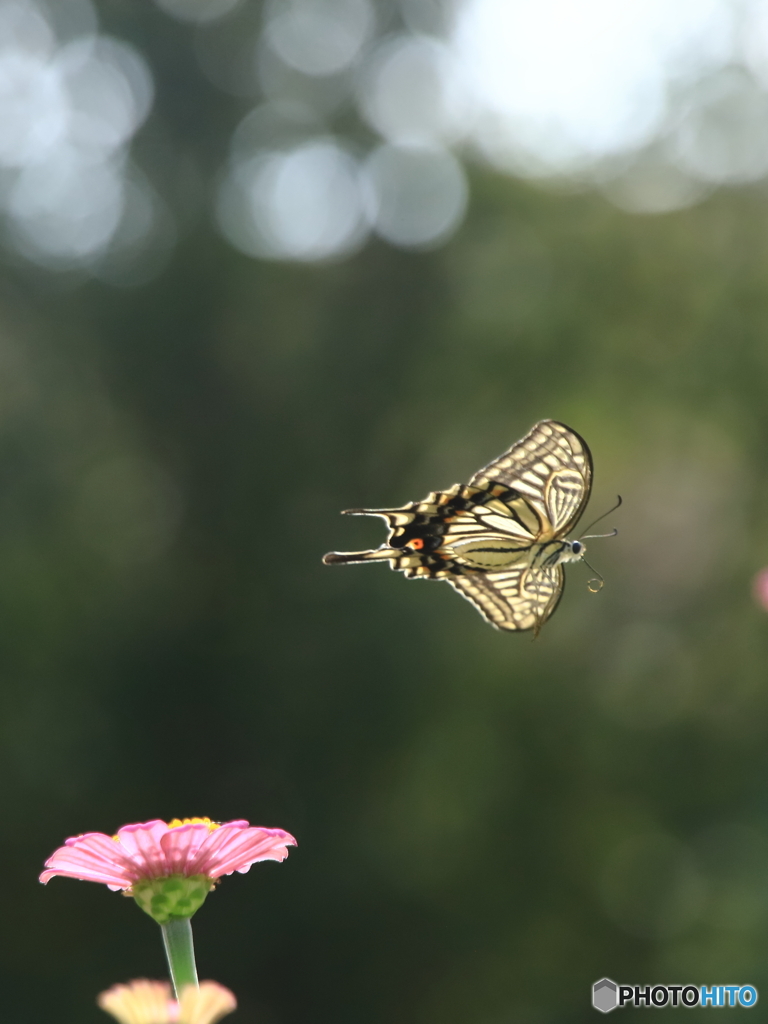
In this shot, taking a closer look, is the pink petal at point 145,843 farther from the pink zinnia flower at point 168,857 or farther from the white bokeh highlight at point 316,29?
the white bokeh highlight at point 316,29

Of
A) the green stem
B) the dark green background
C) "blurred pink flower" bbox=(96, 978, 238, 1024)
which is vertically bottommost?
"blurred pink flower" bbox=(96, 978, 238, 1024)

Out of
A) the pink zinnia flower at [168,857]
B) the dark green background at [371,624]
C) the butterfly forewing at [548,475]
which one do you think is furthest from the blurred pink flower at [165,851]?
the dark green background at [371,624]

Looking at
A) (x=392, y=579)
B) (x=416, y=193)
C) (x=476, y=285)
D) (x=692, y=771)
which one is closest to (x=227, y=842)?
(x=392, y=579)

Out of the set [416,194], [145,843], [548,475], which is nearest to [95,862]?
[145,843]

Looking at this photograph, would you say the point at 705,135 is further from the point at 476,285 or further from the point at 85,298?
the point at 85,298

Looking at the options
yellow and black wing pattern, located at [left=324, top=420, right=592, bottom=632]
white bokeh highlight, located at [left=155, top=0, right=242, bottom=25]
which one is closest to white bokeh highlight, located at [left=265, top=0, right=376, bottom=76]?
white bokeh highlight, located at [left=155, top=0, right=242, bottom=25]

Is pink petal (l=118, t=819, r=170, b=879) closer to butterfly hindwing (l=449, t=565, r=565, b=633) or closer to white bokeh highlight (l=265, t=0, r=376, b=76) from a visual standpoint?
butterfly hindwing (l=449, t=565, r=565, b=633)
